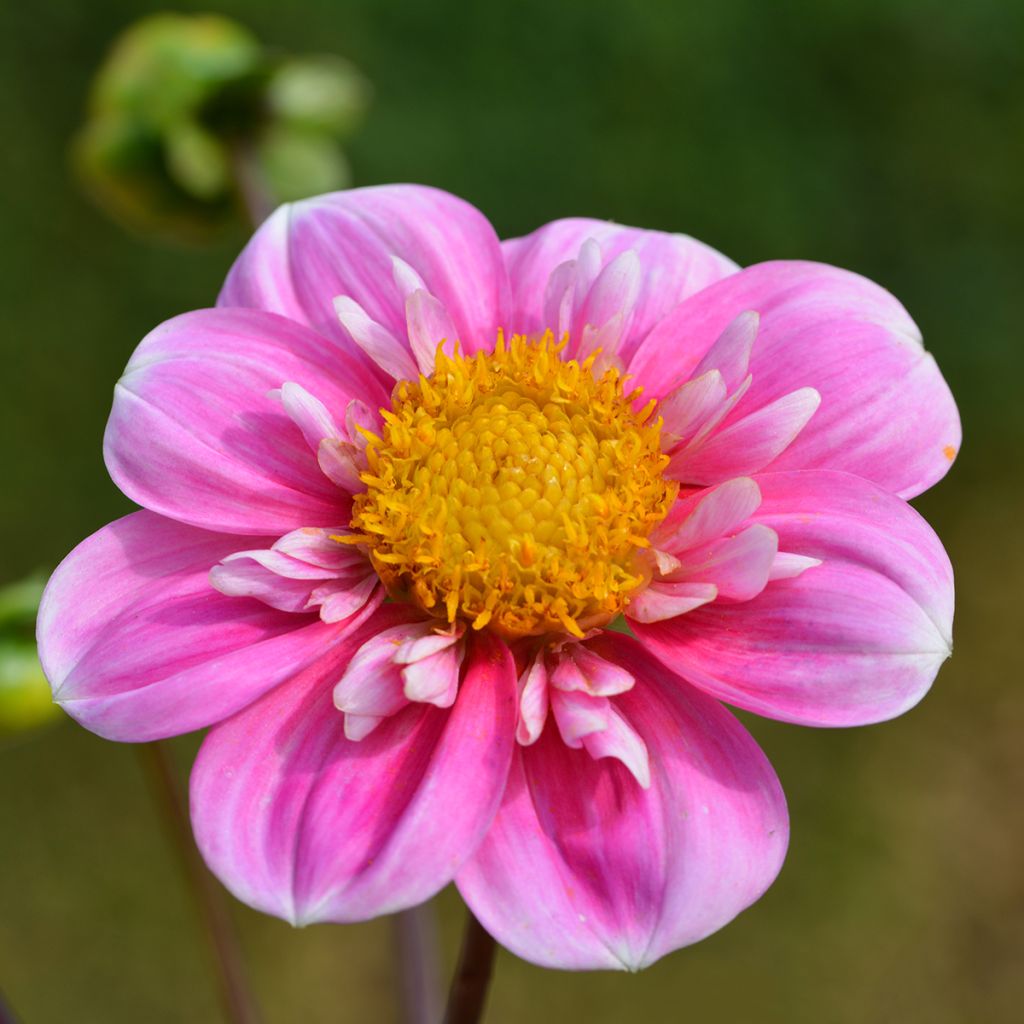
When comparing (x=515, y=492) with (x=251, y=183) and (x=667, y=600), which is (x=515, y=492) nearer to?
(x=667, y=600)

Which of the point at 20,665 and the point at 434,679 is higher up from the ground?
the point at 434,679

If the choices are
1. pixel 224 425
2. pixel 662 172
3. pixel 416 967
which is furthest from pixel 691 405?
pixel 662 172

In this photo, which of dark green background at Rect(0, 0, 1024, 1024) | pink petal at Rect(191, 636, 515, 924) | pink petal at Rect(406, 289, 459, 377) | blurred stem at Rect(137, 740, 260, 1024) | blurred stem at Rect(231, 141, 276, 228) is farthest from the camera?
dark green background at Rect(0, 0, 1024, 1024)

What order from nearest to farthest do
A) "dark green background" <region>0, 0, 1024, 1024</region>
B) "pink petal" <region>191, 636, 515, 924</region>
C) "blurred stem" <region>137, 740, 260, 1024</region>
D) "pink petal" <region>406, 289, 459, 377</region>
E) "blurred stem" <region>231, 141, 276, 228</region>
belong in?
"pink petal" <region>191, 636, 515, 924</region>, "pink petal" <region>406, 289, 459, 377</region>, "blurred stem" <region>137, 740, 260, 1024</region>, "blurred stem" <region>231, 141, 276, 228</region>, "dark green background" <region>0, 0, 1024, 1024</region>

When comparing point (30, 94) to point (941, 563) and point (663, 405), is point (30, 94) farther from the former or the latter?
point (941, 563)

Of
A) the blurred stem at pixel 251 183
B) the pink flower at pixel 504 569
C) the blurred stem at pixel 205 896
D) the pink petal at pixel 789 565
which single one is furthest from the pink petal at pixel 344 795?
the blurred stem at pixel 251 183

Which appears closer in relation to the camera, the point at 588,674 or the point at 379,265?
the point at 588,674

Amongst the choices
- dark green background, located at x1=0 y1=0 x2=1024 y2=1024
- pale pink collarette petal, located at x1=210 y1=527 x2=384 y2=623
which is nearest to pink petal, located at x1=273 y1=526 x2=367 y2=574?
pale pink collarette petal, located at x1=210 y1=527 x2=384 y2=623

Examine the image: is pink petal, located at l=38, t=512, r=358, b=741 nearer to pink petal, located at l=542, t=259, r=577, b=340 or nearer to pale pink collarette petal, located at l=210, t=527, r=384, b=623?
pale pink collarette petal, located at l=210, t=527, r=384, b=623
